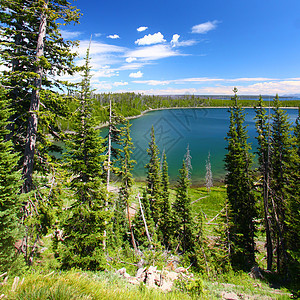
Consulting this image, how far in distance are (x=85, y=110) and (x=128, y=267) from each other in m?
13.4

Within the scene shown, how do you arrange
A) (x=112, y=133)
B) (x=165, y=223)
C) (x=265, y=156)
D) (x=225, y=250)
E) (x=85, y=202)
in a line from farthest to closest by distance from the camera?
1. (x=165, y=223)
2. (x=225, y=250)
3. (x=265, y=156)
4. (x=112, y=133)
5. (x=85, y=202)

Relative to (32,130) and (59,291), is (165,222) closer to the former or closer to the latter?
(32,130)

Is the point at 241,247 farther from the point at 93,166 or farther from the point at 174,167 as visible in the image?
the point at 174,167

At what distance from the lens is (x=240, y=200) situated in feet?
66.9

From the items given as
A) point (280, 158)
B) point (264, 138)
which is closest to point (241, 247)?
point (280, 158)

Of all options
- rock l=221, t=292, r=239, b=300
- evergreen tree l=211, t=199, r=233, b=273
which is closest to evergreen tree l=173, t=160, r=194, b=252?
evergreen tree l=211, t=199, r=233, b=273

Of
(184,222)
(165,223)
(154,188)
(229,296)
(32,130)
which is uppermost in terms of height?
(32,130)

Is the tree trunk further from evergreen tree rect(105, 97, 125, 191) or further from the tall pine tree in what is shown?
the tall pine tree

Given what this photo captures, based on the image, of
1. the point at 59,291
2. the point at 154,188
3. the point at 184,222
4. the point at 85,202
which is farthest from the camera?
the point at 154,188

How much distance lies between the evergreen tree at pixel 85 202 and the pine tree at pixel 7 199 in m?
2.70

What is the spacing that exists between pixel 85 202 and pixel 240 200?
17358 mm

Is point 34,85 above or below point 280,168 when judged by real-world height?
above

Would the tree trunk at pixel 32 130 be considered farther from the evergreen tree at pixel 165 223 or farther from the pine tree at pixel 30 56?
the evergreen tree at pixel 165 223

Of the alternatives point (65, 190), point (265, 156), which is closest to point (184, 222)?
point (265, 156)
